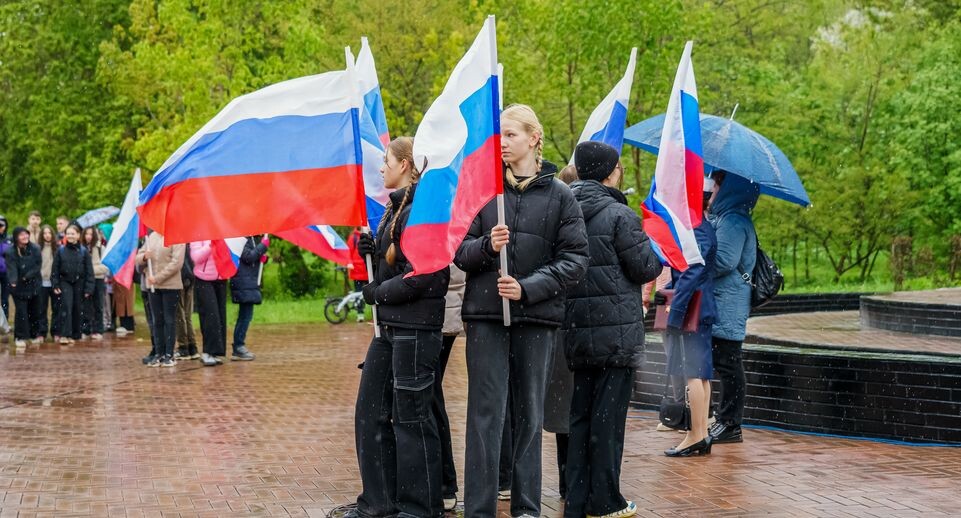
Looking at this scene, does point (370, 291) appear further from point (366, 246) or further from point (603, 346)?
point (603, 346)

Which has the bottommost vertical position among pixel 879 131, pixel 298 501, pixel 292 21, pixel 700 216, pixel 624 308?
pixel 298 501

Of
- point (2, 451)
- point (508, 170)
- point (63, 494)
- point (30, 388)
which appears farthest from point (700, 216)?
point (30, 388)

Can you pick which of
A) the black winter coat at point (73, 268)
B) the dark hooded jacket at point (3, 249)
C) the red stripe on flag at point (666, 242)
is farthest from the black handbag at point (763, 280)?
the black winter coat at point (73, 268)

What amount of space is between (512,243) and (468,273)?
0.85ft

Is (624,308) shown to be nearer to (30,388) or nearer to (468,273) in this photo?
(468,273)

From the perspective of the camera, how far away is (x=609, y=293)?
21.3 feet

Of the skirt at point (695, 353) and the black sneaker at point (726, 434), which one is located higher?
the skirt at point (695, 353)

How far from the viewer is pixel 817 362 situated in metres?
9.19

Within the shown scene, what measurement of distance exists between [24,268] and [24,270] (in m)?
0.03

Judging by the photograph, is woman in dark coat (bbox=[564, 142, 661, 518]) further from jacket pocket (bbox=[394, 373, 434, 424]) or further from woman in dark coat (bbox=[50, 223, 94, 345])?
woman in dark coat (bbox=[50, 223, 94, 345])

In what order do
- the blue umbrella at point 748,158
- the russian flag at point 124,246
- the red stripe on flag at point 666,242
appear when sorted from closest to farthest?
the red stripe on flag at point 666,242 < the blue umbrella at point 748,158 < the russian flag at point 124,246

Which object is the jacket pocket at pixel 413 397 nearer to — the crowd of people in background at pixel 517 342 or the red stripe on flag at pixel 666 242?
the crowd of people in background at pixel 517 342

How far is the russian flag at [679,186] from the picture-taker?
766cm

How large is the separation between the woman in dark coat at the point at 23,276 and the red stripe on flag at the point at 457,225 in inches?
512
